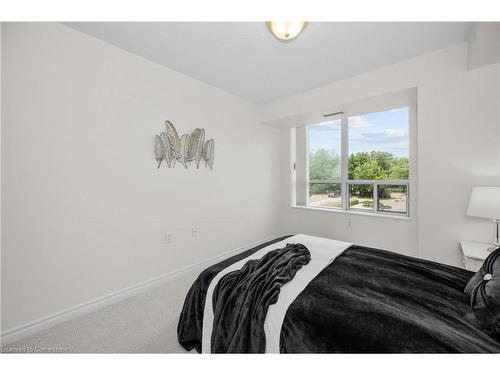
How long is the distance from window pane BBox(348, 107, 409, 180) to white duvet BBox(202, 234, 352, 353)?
77.9 inches

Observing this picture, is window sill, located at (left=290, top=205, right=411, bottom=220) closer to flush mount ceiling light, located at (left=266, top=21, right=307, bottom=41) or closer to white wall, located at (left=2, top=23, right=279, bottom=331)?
white wall, located at (left=2, top=23, right=279, bottom=331)

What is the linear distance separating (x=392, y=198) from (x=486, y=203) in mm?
1401

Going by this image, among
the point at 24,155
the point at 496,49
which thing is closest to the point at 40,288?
the point at 24,155

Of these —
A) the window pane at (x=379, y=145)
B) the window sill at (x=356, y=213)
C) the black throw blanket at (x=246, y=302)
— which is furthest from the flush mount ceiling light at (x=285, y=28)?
the window sill at (x=356, y=213)

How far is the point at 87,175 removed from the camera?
1920 millimetres

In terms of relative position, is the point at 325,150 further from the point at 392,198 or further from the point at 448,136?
the point at 448,136

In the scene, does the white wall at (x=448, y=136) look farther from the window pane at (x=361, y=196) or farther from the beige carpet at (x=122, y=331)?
the beige carpet at (x=122, y=331)

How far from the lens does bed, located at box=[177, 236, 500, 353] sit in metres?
0.88

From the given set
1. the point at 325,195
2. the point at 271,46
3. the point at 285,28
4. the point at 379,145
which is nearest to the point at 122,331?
the point at 285,28

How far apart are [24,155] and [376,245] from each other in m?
4.03
